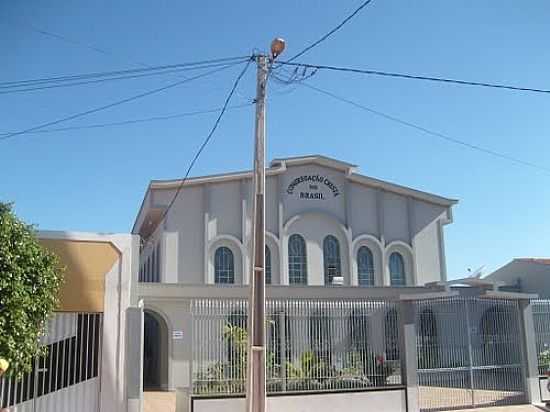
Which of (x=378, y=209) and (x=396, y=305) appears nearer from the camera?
(x=396, y=305)

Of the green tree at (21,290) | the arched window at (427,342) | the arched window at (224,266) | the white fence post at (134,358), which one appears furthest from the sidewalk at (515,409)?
the arched window at (224,266)

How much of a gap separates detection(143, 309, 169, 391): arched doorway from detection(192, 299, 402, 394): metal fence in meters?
7.59

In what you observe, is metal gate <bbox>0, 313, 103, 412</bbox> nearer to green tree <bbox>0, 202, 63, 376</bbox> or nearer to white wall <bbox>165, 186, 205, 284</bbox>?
green tree <bbox>0, 202, 63, 376</bbox>

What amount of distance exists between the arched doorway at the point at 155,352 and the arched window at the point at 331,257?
759 centimetres

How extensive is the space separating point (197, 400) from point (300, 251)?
14.2 meters

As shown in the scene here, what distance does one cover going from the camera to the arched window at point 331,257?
2778 cm

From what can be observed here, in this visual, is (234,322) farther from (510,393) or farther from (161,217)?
(161,217)

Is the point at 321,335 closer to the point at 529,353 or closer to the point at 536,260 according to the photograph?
the point at 529,353

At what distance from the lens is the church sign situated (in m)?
27.7

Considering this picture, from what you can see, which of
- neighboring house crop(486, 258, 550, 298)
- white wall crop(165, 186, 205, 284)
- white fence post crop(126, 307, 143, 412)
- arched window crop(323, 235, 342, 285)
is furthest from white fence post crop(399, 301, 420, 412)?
neighboring house crop(486, 258, 550, 298)

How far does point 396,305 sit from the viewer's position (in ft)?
52.7

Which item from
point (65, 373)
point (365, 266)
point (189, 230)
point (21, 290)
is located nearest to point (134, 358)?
point (65, 373)

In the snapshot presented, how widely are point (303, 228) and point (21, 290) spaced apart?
719 inches

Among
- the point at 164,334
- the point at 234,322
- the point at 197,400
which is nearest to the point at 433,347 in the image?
the point at 234,322
